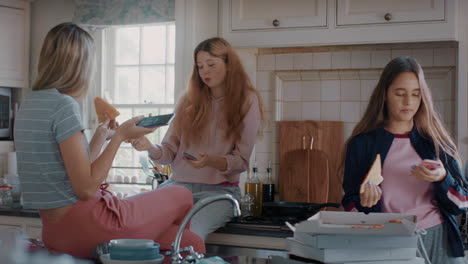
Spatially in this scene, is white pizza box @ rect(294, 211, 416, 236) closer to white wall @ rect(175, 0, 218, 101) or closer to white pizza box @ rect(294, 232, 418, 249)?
white pizza box @ rect(294, 232, 418, 249)

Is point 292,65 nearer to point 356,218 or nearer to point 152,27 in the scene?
point 152,27

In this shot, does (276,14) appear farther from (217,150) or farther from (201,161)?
(201,161)

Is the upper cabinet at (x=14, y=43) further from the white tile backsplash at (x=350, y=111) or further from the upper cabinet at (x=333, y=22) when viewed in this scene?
the white tile backsplash at (x=350, y=111)

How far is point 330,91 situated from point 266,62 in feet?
1.37

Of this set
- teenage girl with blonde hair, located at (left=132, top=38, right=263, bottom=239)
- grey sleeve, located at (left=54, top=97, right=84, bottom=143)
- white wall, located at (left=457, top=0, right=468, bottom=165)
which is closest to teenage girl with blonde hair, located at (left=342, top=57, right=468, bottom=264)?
white wall, located at (left=457, top=0, right=468, bottom=165)

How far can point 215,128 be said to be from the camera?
3115 mm

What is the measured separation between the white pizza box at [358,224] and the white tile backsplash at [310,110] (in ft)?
5.93

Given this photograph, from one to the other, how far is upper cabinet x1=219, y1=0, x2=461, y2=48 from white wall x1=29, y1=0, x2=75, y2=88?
133 cm

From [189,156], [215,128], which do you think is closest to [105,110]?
[189,156]

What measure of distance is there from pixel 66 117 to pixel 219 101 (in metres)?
1.21

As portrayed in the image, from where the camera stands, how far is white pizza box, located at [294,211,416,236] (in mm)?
1632

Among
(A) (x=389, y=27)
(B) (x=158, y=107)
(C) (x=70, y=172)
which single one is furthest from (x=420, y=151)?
(B) (x=158, y=107)

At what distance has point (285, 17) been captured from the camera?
3273 millimetres

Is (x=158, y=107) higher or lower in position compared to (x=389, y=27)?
lower
